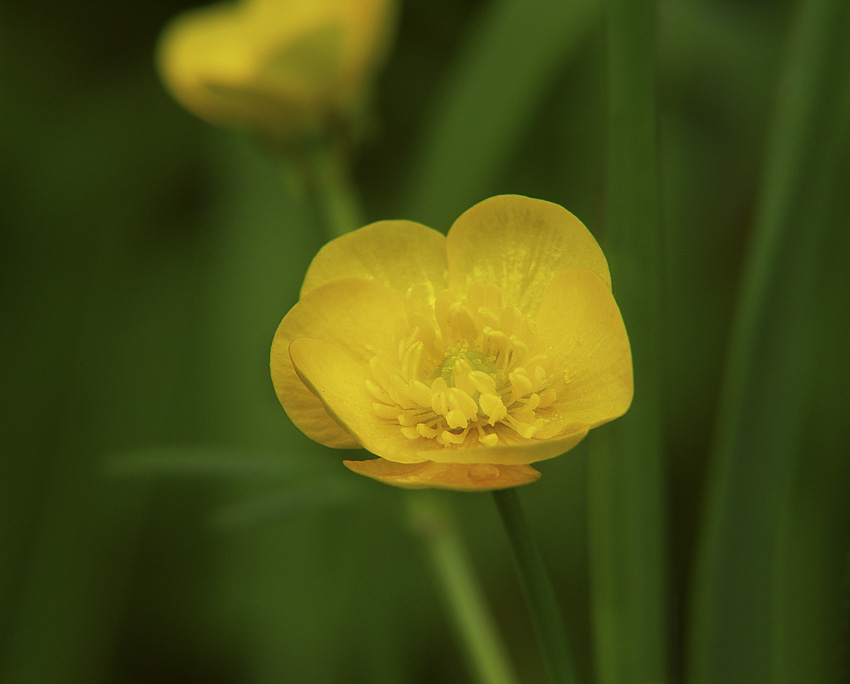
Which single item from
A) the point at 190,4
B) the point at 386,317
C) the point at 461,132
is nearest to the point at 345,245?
the point at 386,317

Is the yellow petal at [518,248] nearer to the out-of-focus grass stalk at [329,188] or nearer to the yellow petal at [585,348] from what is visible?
the yellow petal at [585,348]

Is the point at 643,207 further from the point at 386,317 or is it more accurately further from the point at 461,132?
the point at 461,132

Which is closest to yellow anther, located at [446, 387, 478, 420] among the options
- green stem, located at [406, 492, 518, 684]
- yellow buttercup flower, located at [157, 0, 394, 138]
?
green stem, located at [406, 492, 518, 684]

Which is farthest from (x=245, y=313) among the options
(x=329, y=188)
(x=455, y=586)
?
(x=455, y=586)

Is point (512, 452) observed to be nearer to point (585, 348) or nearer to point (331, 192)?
point (585, 348)

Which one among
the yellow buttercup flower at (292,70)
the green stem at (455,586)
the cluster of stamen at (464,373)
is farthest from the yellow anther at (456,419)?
the yellow buttercup flower at (292,70)

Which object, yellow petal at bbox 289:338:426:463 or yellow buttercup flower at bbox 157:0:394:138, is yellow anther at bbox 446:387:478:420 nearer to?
yellow petal at bbox 289:338:426:463
